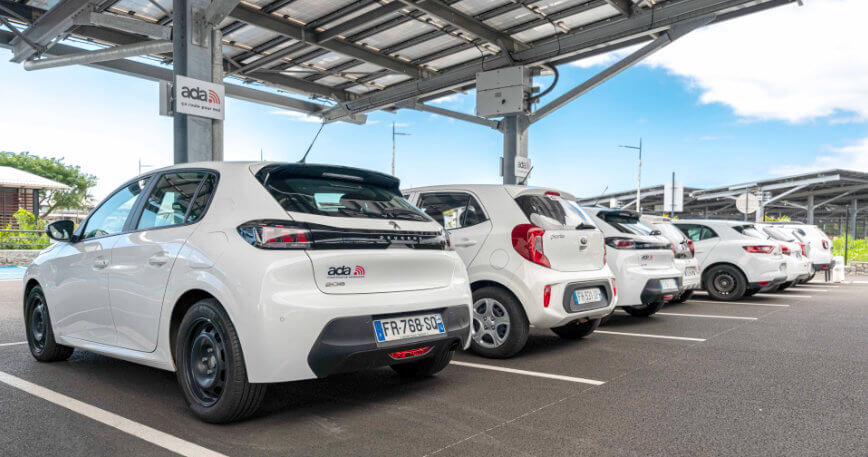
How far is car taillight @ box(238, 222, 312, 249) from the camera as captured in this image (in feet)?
10.7

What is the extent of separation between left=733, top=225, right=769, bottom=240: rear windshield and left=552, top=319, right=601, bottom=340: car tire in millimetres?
6079

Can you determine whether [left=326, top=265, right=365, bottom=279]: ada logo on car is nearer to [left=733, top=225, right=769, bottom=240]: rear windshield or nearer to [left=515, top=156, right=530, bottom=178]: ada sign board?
[left=733, top=225, right=769, bottom=240]: rear windshield

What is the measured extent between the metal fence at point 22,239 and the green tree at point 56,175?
3383cm

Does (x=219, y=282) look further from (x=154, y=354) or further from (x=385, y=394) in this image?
(x=385, y=394)

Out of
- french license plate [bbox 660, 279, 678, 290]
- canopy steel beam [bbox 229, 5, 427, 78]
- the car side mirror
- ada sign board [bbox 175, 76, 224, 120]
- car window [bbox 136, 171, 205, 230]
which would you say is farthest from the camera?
canopy steel beam [bbox 229, 5, 427, 78]

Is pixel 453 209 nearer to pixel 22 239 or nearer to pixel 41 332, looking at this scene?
pixel 41 332

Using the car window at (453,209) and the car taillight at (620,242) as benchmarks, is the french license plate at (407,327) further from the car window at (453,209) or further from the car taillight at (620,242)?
the car taillight at (620,242)

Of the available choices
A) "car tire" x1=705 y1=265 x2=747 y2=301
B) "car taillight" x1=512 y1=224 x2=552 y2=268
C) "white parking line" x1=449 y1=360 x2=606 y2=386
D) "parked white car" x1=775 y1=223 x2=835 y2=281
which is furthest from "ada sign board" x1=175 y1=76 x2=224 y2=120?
"parked white car" x1=775 y1=223 x2=835 y2=281

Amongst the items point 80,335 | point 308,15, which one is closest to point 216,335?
point 80,335

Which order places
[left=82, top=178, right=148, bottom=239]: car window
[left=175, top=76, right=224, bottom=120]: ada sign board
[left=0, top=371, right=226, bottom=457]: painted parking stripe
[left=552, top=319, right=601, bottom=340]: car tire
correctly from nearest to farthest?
[left=0, top=371, right=226, bottom=457]: painted parking stripe
[left=82, top=178, right=148, bottom=239]: car window
[left=552, top=319, right=601, bottom=340]: car tire
[left=175, top=76, right=224, bottom=120]: ada sign board

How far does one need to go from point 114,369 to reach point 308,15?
878 cm

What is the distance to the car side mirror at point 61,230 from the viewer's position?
15.8ft

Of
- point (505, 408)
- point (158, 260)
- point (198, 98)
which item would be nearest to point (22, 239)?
point (198, 98)

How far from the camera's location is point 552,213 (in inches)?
214
